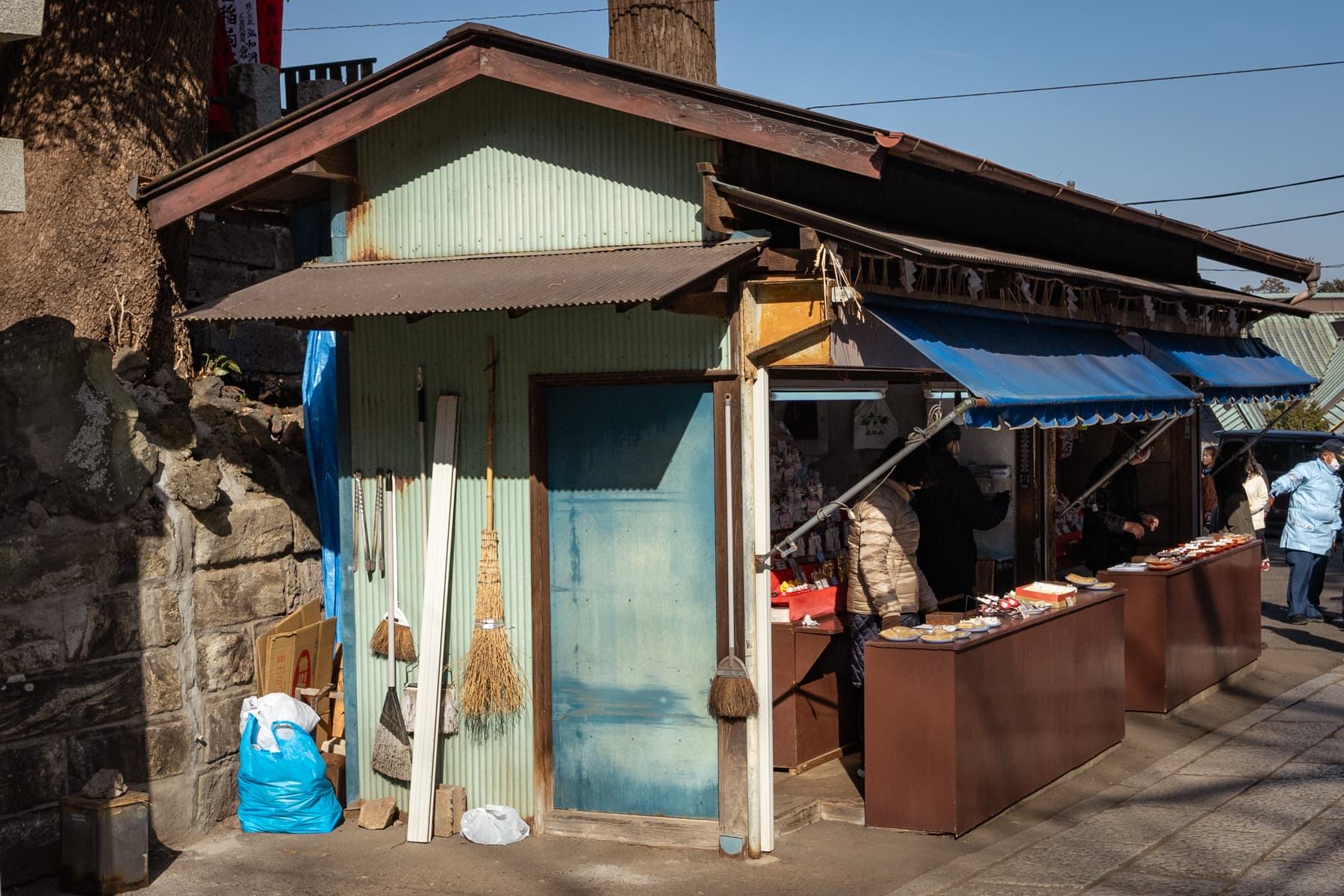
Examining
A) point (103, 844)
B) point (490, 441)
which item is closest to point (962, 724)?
point (490, 441)

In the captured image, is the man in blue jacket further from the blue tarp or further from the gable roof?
the blue tarp

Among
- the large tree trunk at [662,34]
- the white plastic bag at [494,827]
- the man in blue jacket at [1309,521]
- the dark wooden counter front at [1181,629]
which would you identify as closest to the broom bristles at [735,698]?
the white plastic bag at [494,827]

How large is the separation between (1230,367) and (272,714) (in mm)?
8704

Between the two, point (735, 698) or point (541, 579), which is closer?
point (735, 698)

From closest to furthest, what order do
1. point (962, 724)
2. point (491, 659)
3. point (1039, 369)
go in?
point (962, 724)
point (491, 659)
point (1039, 369)

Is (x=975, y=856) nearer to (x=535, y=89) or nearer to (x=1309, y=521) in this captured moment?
(x=535, y=89)

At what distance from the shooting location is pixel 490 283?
297 inches

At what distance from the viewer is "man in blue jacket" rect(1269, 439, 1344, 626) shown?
585 inches

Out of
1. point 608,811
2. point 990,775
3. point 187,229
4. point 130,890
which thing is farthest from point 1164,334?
point 130,890

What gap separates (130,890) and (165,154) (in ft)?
17.2

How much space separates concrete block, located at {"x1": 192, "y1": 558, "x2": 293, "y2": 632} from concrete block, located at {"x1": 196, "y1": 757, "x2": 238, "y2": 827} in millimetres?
608

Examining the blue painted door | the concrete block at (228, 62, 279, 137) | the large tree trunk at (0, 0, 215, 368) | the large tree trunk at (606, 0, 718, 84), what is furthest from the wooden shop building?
the concrete block at (228, 62, 279, 137)

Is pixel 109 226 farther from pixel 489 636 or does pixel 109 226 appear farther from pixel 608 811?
pixel 608 811

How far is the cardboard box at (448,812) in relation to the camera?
821 centimetres
